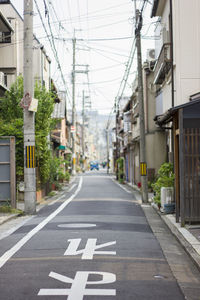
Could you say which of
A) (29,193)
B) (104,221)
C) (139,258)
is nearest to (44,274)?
(139,258)

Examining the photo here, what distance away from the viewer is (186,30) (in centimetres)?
1564

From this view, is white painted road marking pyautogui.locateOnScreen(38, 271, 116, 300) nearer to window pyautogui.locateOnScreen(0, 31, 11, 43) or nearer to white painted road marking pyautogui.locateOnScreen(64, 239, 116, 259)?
white painted road marking pyautogui.locateOnScreen(64, 239, 116, 259)

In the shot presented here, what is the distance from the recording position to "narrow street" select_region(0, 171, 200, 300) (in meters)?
5.95

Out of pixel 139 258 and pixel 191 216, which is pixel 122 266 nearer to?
pixel 139 258

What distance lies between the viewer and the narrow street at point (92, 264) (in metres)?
5.95

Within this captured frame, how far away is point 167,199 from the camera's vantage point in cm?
1566

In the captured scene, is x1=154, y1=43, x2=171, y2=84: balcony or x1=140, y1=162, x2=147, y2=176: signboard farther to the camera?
x1=140, y1=162, x2=147, y2=176: signboard

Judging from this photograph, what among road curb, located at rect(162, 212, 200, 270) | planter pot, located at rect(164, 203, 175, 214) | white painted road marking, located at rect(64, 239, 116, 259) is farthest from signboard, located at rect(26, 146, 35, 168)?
white painted road marking, located at rect(64, 239, 116, 259)

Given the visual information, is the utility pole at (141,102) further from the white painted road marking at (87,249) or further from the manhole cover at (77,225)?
the white painted road marking at (87,249)

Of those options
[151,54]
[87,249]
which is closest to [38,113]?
[151,54]

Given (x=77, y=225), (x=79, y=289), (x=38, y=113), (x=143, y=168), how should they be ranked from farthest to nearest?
(x=38, y=113) < (x=143, y=168) < (x=77, y=225) < (x=79, y=289)

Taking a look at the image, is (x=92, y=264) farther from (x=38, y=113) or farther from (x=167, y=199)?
(x=38, y=113)

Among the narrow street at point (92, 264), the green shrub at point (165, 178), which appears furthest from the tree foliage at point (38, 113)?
the narrow street at point (92, 264)

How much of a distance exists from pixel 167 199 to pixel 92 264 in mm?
8557
